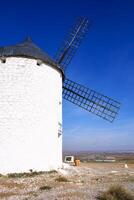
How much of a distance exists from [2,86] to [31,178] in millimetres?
5720

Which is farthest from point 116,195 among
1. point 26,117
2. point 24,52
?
point 24,52

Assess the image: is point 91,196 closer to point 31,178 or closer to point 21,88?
point 31,178

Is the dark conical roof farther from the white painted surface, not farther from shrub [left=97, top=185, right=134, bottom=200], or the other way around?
shrub [left=97, top=185, right=134, bottom=200]

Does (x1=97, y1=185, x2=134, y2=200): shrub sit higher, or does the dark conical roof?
the dark conical roof

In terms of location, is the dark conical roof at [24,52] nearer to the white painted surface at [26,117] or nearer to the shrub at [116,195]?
the white painted surface at [26,117]

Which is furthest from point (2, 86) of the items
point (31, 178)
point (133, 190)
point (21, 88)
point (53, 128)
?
point (133, 190)

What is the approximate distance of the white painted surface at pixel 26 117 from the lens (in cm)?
1894

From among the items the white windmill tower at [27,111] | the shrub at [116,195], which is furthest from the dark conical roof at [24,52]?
the shrub at [116,195]

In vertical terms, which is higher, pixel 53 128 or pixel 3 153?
pixel 53 128

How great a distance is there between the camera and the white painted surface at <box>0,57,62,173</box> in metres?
18.9

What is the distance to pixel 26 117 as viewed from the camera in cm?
1950

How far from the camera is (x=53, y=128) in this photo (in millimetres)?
21156

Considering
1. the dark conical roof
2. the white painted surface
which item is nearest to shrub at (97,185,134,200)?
the white painted surface

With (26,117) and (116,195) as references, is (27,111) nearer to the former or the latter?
(26,117)
